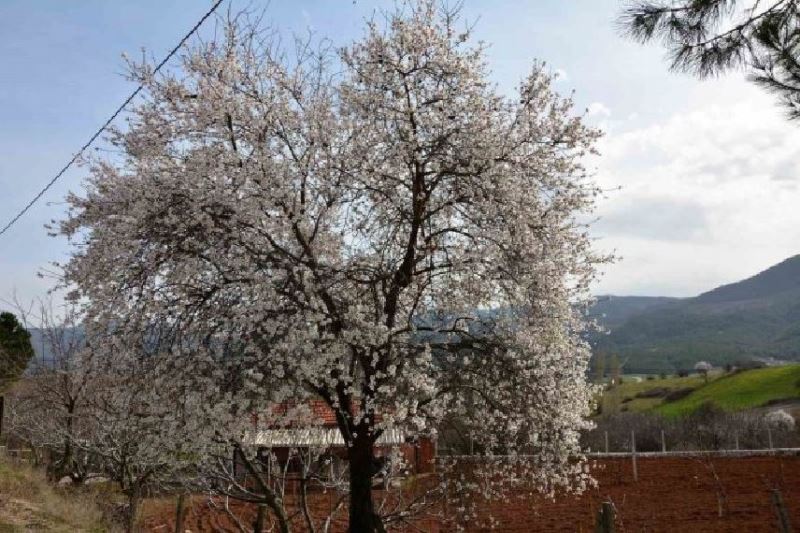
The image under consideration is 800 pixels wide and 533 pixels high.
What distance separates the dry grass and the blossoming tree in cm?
677

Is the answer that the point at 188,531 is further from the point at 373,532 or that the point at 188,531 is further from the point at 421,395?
the point at 421,395

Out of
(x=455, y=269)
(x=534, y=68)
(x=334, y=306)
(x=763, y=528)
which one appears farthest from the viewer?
(x=763, y=528)

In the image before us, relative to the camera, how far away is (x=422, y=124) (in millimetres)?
9664

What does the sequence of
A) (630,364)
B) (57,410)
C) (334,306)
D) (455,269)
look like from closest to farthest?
(334,306) < (455,269) < (57,410) < (630,364)

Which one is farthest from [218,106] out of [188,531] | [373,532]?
[188,531]

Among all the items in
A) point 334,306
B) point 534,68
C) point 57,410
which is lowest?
point 57,410

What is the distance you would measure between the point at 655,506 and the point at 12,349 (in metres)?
27.0

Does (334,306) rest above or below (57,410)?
above

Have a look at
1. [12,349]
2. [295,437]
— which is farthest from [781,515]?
[12,349]

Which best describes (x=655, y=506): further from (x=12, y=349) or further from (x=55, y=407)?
(x=12, y=349)

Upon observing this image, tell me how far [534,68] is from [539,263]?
3153 millimetres

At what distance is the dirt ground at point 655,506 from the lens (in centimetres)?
1788

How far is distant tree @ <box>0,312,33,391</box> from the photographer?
25.2m

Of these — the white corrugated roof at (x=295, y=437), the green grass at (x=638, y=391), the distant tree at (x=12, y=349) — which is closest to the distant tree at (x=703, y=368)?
the green grass at (x=638, y=391)
